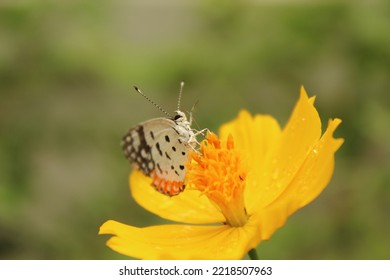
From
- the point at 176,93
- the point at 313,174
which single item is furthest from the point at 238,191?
the point at 176,93

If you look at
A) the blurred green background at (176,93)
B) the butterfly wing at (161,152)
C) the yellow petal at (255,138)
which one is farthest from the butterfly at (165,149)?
the blurred green background at (176,93)

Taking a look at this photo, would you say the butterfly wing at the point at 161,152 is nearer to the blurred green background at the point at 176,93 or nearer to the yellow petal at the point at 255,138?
the yellow petal at the point at 255,138

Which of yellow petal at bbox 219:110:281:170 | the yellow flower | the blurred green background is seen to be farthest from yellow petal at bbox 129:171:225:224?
the blurred green background

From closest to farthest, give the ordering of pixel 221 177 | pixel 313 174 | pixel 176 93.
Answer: pixel 313 174 → pixel 221 177 → pixel 176 93

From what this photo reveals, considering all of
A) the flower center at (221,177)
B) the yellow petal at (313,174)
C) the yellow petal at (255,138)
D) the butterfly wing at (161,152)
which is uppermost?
the yellow petal at (255,138)

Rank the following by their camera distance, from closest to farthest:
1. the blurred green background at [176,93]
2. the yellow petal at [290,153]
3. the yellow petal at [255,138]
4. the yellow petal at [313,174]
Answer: the yellow petal at [313,174] < the yellow petal at [290,153] < the yellow petal at [255,138] < the blurred green background at [176,93]

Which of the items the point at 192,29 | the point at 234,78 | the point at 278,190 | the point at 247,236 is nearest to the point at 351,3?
the point at 234,78

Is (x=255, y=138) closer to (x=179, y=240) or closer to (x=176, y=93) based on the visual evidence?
(x=179, y=240)
